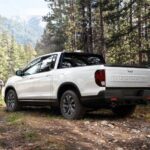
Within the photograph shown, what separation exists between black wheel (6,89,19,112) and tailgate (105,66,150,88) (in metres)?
4.41

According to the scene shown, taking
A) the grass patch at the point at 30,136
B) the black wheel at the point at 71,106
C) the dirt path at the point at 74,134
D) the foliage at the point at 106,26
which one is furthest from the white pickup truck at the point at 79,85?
the foliage at the point at 106,26

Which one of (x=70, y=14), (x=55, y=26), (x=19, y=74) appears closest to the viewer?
(x=19, y=74)

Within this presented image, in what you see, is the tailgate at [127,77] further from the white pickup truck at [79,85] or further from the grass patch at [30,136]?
the grass patch at [30,136]

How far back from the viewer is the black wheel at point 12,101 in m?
14.3

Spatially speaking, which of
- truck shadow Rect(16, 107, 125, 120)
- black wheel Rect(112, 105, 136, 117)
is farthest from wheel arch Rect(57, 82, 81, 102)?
black wheel Rect(112, 105, 136, 117)

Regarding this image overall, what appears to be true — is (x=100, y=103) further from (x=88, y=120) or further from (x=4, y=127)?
(x=4, y=127)

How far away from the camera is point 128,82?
11.4 meters

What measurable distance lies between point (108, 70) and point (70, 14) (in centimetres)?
3533

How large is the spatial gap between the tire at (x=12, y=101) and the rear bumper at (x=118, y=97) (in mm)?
3583

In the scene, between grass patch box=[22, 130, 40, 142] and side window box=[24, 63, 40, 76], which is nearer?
grass patch box=[22, 130, 40, 142]

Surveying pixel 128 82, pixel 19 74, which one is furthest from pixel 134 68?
pixel 19 74

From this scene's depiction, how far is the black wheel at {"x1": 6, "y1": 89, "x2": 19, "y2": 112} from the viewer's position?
14285 millimetres

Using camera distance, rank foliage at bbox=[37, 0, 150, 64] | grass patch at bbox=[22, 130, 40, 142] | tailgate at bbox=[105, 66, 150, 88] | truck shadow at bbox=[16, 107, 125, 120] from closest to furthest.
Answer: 1. grass patch at bbox=[22, 130, 40, 142]
2. tailgate at bbox=[105, 66, 150, 88]
3. truck shadow at bbox=[16, 107, 125, 120]
4. foliage at bbox=[37, 0, 150, 64]

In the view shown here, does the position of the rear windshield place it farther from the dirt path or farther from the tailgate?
the tailgate
